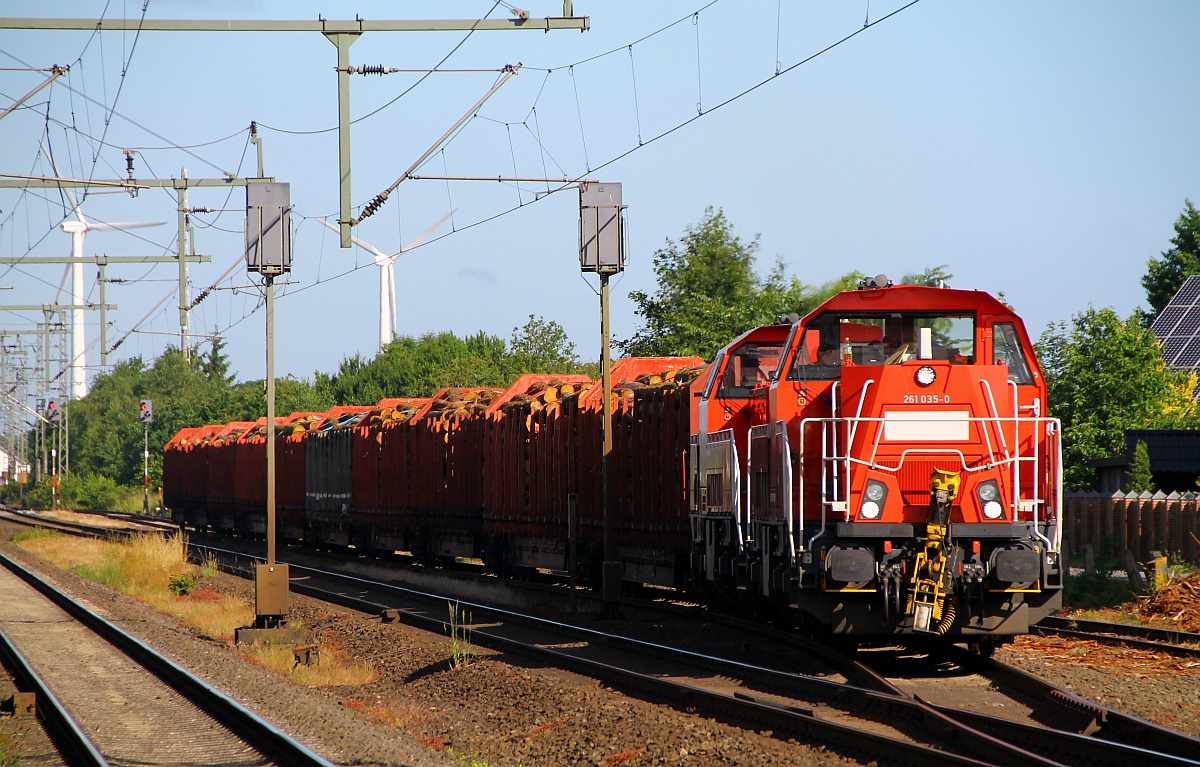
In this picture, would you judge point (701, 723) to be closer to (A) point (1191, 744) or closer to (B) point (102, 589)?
(A) point (1191, 744)

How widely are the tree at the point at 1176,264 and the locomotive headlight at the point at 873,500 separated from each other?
6086 cm

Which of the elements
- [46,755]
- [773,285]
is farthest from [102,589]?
[773,285]

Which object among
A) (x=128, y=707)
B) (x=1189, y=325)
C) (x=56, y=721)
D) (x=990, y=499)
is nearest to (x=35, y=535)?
(x=128, y=707)

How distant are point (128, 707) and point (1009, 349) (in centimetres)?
910

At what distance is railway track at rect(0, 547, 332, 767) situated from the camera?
9320 mm

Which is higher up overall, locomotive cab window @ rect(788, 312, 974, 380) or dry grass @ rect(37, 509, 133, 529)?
locomotive cab window @ rect(788, 312, 974, 380)

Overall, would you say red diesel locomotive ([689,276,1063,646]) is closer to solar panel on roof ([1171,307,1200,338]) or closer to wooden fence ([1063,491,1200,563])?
wooden fence ([1063,491,1200,563])

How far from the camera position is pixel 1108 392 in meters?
35.7

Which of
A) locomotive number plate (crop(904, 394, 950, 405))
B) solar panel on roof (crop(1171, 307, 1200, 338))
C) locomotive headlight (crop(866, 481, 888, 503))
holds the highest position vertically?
solar panel on roof (crop(1171, 307, 1200, 338))

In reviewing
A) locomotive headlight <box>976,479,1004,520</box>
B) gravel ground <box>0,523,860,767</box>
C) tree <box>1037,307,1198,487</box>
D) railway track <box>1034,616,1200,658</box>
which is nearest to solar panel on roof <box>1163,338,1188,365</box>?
tree <box>1037,307,1198,487</box>

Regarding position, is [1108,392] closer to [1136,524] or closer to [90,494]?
[1136,524]

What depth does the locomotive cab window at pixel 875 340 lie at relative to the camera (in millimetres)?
11289

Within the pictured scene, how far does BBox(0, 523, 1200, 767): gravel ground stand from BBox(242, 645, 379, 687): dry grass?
215mm

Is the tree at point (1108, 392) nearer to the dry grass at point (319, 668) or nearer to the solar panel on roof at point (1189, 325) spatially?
the solar panel on roof at point (1189, 325)
